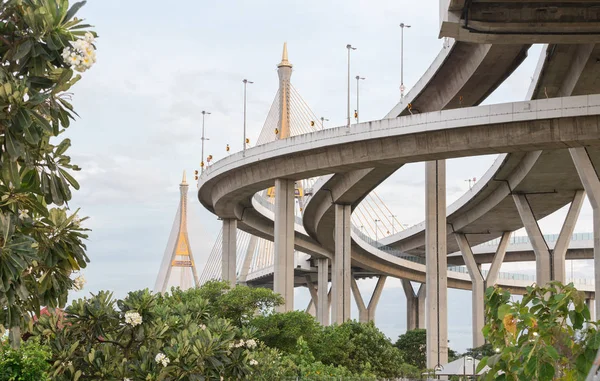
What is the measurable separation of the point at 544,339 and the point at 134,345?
11.4 metres

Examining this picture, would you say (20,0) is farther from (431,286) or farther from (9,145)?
(431,286)

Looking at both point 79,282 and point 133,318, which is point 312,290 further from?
point 79,282

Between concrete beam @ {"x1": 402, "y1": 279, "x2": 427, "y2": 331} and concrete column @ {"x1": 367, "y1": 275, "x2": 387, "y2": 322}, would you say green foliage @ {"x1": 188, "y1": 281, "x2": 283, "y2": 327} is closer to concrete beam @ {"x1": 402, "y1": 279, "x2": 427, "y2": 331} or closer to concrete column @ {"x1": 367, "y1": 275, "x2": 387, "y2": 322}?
concrete column @ {"x1": 367, "y1": 275, "x2": 387, "y2": 322}

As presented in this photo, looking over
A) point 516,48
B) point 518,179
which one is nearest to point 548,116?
point 516,48

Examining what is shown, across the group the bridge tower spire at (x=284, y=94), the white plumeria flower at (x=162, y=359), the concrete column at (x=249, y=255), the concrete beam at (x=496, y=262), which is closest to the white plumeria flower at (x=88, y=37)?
the white plumeria flower at (x=162, y=359)

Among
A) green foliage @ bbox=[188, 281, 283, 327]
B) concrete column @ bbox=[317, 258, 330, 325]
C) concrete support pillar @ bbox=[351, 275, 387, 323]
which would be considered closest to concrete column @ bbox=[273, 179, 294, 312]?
green foliage @ bbox=[188, 281, 283, 327]

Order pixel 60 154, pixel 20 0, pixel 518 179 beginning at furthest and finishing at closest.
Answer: pixel 518 179 → pixel 60 154 → pixel 20 0

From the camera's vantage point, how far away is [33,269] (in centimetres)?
1161

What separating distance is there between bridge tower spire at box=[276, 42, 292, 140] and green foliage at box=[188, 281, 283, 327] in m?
27.4

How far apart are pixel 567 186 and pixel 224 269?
1032 inches

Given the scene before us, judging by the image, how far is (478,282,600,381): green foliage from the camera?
8.63m

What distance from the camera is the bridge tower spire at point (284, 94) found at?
72.1 metres

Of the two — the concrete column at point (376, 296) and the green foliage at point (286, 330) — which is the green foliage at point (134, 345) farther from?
the concrete column at point (376, 296)

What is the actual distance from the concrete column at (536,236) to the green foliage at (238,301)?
24.5m
